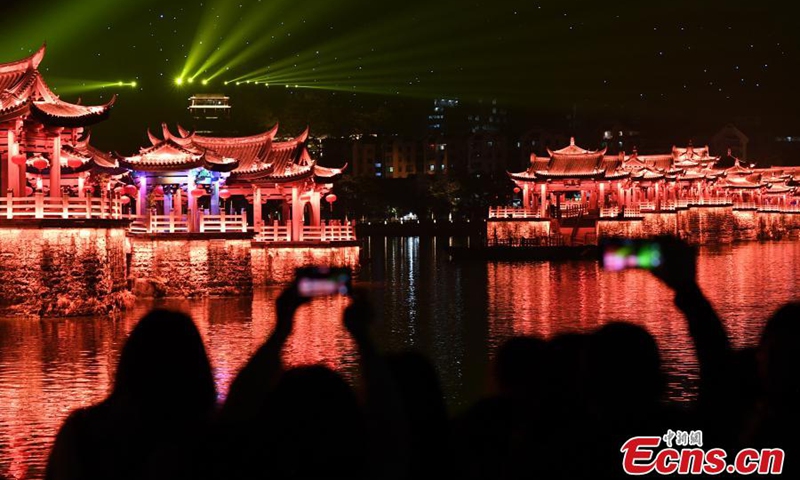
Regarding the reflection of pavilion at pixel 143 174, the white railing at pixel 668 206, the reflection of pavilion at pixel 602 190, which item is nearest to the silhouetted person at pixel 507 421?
the reflection of pavilion at pixel 143 174

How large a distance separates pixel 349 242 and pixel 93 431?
110ft

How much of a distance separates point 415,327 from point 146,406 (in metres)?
20.0

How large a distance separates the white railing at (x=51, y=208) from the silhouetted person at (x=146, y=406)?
19.9 m

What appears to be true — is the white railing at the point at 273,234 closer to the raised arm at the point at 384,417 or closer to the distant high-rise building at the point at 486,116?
the raised arm at the point at 384,417

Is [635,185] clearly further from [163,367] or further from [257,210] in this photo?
[163,367]

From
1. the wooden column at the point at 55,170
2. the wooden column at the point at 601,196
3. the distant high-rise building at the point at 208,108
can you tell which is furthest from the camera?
the distant high-rise building at the point at 208,108

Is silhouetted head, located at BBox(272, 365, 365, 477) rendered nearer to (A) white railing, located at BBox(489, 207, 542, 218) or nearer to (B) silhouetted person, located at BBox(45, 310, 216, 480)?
(B) silhouetted person, located at BBox(45, 310, 216, 480)

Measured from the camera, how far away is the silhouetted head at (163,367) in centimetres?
396

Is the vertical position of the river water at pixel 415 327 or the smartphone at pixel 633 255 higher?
the smartphone at pixel 633 255

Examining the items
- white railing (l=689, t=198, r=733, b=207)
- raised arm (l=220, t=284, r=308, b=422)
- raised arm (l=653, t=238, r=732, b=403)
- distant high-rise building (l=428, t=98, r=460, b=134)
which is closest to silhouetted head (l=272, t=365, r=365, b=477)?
raised arm (l=220, t=284, r=308, b=422)

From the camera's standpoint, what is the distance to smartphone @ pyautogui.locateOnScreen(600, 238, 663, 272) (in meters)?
4.34

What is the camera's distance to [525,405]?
14.9 feet

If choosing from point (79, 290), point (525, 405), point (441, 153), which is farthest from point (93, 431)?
point (441, 153)

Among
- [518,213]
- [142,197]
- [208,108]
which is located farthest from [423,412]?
[208,108]
